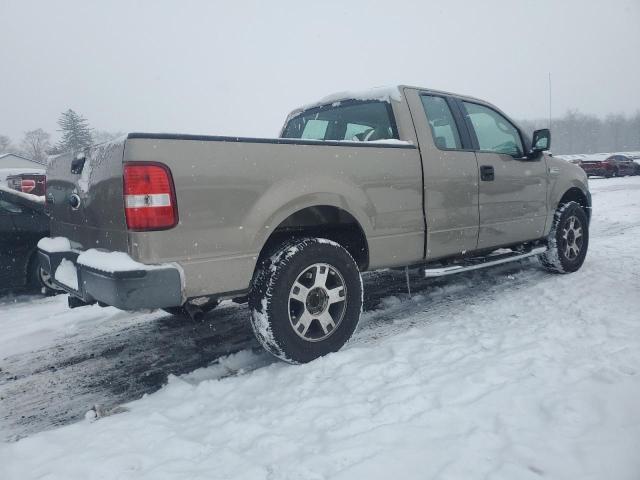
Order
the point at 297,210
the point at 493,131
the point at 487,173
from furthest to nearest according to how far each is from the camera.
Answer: the point at 493,131 → the point at 487,173 → the point at 297,210

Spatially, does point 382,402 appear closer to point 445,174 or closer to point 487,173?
point 445,174

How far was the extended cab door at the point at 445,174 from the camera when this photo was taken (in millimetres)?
3588

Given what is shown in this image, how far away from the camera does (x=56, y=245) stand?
125 inches

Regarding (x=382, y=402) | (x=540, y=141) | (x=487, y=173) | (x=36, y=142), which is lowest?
(x=382, y=402)

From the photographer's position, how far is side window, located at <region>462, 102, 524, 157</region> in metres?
4.27

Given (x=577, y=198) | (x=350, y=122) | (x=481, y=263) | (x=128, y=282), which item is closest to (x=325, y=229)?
(x=350, y=122)

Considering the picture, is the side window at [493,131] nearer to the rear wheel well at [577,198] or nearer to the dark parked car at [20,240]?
the rear wheel well at [577,198]

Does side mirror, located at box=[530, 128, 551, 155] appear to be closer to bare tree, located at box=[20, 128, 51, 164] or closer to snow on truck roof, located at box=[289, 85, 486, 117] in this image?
snow on truck roof, located at box=[289, 85, 486, 117]

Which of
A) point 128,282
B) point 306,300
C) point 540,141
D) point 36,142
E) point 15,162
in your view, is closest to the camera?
point 128,282

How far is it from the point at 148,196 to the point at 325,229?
143 cm

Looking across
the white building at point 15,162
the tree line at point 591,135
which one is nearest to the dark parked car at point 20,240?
the white building at point 15,162

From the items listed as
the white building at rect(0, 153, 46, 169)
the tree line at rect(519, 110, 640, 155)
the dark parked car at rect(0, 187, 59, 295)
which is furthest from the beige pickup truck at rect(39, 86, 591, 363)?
the tree line at rect(519, 110, 640, 155)

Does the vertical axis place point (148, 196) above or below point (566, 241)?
above

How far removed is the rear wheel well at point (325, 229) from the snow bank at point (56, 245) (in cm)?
143
